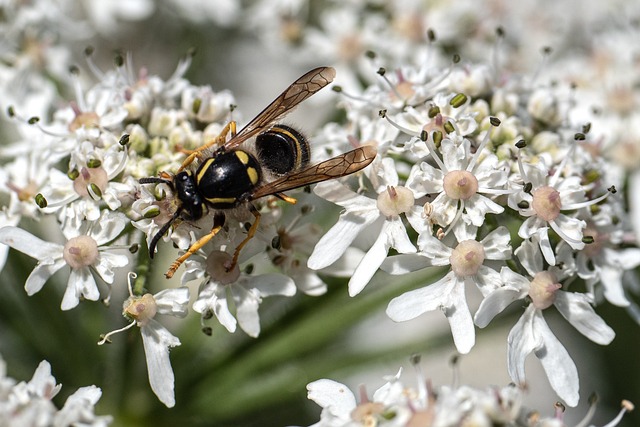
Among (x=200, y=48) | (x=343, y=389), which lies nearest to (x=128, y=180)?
(x=343, y=389)

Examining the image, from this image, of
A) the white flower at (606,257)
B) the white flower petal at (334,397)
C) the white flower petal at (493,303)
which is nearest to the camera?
the white flower petal at (334,397)

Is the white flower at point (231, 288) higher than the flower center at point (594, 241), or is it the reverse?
the white flower at point (231, 288)

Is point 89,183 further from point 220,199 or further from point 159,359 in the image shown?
point 159,359

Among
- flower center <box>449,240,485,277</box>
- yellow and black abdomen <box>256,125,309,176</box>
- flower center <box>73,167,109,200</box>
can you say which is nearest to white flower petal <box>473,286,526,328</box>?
flower center <box>449,240,485,277</box>

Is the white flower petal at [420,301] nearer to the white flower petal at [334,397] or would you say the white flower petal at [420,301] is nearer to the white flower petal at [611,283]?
the white flower petal at [334,397]

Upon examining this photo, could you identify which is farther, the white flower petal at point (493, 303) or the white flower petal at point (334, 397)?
the white flower petal at point (493, 303)

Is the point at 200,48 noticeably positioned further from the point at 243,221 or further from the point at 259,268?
the point at 243,221

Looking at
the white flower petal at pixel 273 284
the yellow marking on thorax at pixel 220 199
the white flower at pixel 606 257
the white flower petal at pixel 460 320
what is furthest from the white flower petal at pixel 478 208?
the yellow marking on thorax at pixel 220 199

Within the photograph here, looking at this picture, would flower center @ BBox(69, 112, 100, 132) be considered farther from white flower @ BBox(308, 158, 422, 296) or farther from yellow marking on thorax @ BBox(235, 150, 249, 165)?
white flower @ BBox(308, 158, 422, 296)
